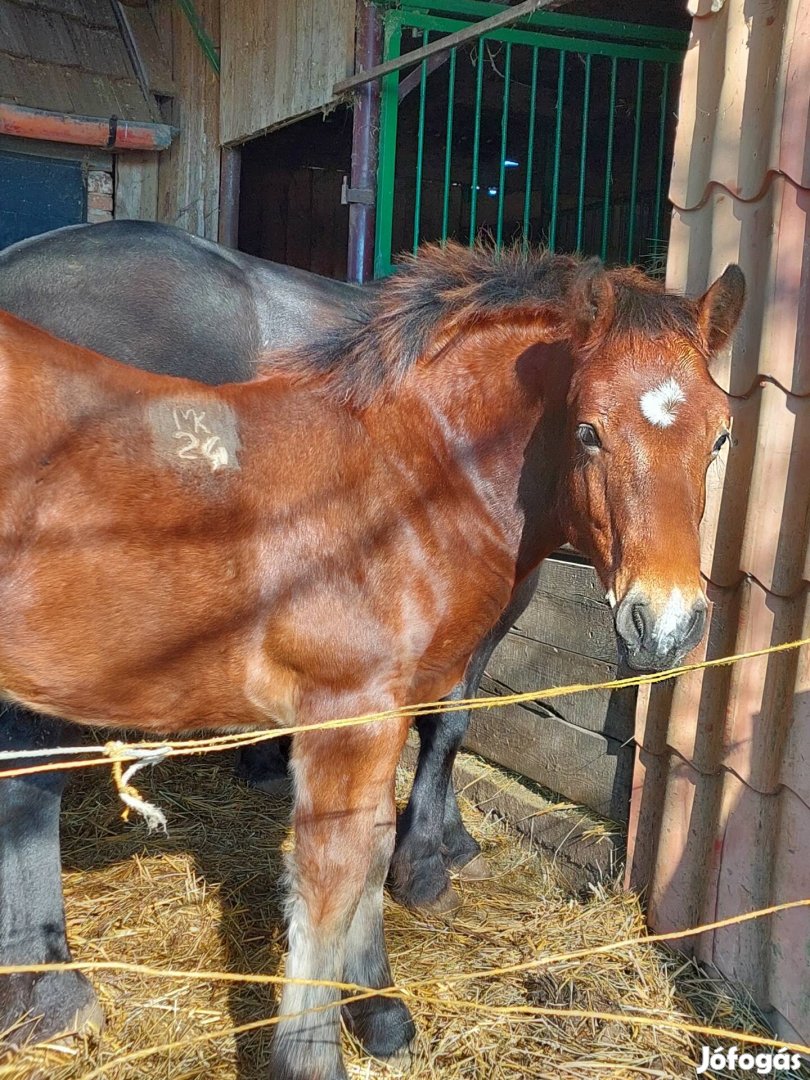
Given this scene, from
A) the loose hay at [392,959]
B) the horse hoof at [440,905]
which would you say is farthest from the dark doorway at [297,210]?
the horse hoof at [440,905]

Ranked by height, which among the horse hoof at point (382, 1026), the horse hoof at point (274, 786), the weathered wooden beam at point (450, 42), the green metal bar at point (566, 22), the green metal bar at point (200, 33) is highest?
the green metal bar at point (200, 33)

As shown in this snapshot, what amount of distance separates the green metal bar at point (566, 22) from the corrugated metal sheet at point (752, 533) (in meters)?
2.74

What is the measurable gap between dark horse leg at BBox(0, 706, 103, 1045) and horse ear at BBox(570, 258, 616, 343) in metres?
1.93

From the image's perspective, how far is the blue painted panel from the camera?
7.76 metres

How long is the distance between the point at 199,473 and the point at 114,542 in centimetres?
27

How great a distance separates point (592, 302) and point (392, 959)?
219cm

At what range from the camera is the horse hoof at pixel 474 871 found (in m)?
3.72

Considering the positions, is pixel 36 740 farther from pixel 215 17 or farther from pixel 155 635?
pixel 215 17

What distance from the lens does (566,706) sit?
3.77m

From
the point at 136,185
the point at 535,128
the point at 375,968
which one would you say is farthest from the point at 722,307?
the point at 136,185

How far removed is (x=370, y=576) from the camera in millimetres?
2465

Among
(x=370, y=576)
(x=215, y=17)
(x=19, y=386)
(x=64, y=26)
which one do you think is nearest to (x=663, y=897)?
(x=370, y=576)

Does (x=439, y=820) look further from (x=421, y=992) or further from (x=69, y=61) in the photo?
(x=69, y=61)

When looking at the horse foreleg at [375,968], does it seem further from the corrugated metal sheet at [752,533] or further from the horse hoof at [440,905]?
the corrugated metal sheet at [752,533]
